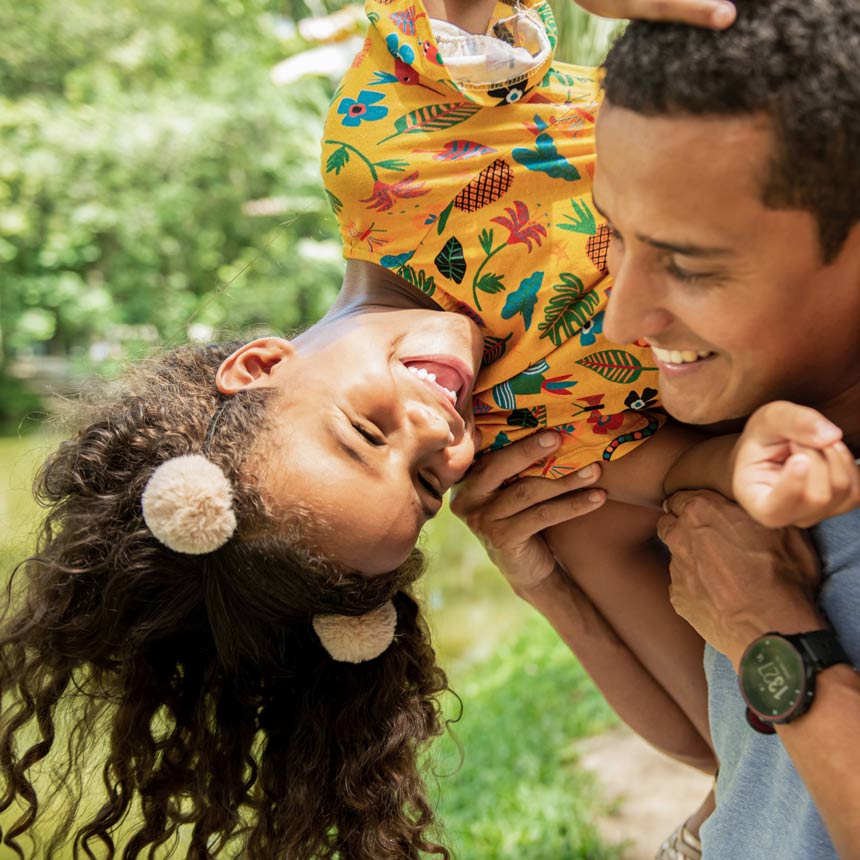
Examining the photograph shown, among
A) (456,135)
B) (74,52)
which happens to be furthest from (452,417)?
(74,52)

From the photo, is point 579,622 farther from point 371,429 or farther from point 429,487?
point 371,429

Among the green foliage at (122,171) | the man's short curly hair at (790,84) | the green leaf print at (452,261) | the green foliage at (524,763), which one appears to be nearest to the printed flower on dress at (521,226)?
the green leaf print at (452,261)

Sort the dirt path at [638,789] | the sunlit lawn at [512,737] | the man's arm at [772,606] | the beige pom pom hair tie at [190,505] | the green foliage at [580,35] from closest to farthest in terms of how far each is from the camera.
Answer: the man's arm at [772,606] < the beige pom pom hair tie at [190,505] < the green foliage at [580,35] < the sunlit lawn at [512,737] < the dirt path at [638,789]

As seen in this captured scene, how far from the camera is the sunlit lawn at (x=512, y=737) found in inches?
181

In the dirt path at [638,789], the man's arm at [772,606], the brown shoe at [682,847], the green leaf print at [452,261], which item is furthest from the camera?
the dirt path at [638,789]

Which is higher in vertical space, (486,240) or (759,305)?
(759,305)

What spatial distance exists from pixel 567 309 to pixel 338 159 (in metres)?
0.60

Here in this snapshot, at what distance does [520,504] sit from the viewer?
2473mm

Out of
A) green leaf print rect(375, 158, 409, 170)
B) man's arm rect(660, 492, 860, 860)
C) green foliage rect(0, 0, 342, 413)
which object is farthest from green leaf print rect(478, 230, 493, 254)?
green foliage rect(0, 0, 342, 413)

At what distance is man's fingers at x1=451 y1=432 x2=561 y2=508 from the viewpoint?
2.38 metres

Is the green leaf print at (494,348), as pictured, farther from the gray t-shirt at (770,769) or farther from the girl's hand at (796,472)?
the girl's hand at (796,472)

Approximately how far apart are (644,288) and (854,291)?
311mm

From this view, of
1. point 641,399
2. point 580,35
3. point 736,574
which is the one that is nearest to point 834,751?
point 736,574

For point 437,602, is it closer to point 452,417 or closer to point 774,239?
point 452,417
